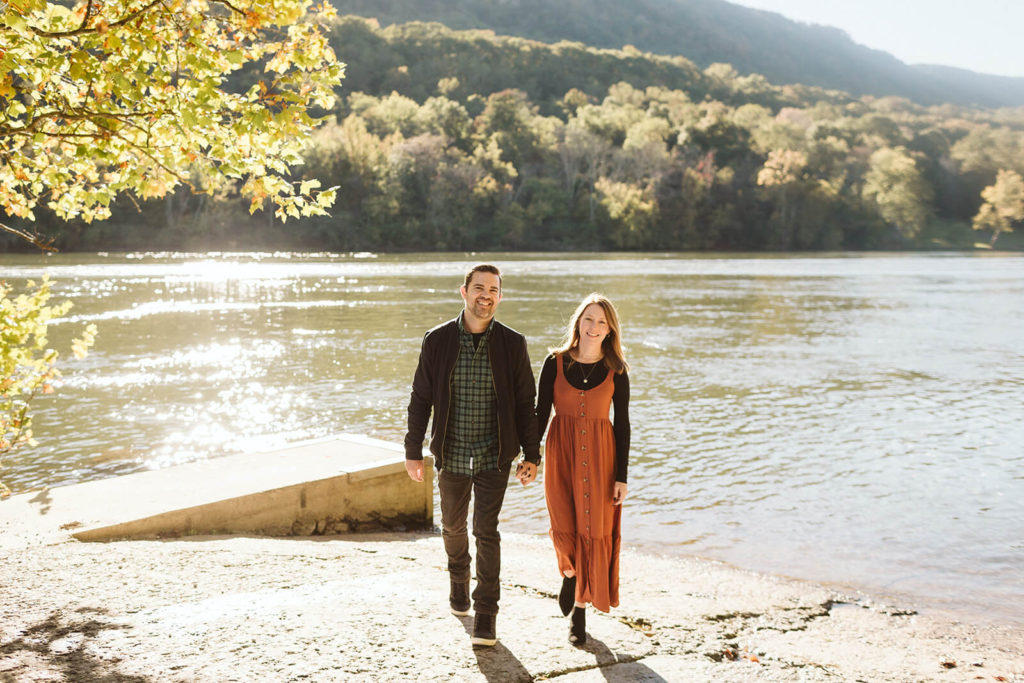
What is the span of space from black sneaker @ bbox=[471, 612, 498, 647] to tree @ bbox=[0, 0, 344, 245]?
9.26 ft

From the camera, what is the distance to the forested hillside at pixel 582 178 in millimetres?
86812

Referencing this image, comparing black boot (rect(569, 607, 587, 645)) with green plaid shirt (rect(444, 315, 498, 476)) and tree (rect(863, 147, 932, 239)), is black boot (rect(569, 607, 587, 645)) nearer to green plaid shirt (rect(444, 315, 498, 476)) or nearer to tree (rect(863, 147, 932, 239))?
green plaid shirt (rect(444, 315, 498, 476))

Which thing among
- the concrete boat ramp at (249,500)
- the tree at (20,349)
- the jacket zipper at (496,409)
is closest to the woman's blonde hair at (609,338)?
the jacket zipper at (496,409)

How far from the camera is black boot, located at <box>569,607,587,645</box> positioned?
5.20 metres

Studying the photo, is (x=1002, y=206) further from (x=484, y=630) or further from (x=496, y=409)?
(x=484, y=630)

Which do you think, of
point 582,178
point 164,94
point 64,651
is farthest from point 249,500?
point 582,178

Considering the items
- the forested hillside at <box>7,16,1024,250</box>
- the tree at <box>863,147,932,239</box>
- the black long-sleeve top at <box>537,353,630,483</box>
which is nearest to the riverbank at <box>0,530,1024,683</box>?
the black long-sleeve top at <box>537,353,630,483</box>

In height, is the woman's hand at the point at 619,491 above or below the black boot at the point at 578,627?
above

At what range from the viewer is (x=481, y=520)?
5195 millimetres

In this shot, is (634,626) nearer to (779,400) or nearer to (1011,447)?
(1011,447)

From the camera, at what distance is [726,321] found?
2989 cm

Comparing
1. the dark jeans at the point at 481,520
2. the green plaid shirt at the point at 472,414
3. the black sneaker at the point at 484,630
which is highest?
the green plaid shirt at the point at 472,414

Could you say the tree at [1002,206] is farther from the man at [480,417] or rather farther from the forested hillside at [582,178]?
the man at [480,417]

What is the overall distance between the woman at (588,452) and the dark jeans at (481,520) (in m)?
0.34
